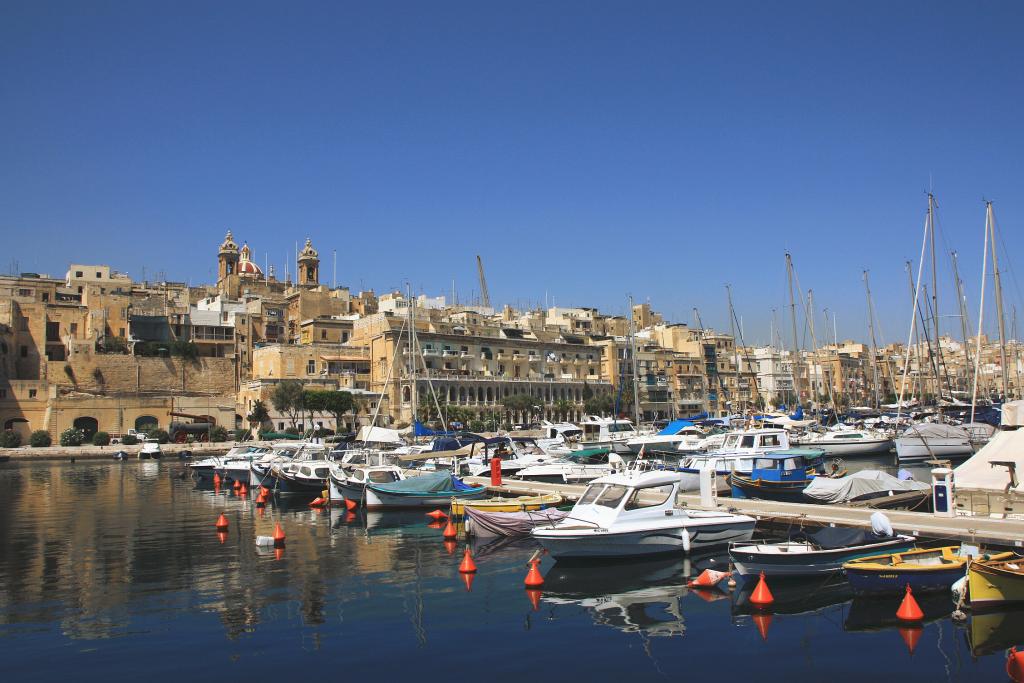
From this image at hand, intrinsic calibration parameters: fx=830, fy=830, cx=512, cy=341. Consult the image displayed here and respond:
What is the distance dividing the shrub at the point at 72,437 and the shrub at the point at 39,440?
1.09 metres

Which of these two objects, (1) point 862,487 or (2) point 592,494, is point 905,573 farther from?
(1) point 862,487

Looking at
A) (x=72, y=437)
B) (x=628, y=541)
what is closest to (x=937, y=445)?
(x=628, y=541)

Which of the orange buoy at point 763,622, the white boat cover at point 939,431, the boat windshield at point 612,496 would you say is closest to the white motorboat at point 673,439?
the white boat cover at point 939,431

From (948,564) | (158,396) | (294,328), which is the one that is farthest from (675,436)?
(294,328)

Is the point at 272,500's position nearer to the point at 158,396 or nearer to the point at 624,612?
the point at 624,612

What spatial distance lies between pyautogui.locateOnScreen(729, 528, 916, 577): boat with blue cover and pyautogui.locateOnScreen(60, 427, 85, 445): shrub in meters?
66.4

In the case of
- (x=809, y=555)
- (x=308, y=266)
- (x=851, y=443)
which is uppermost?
(x=308, y=266)

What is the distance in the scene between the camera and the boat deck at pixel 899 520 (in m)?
16.9

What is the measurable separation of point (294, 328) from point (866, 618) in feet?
286

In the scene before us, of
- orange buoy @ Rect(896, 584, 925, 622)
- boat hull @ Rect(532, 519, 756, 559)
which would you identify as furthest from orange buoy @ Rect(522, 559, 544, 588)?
orange buoy @ Rect(896, 584, 925, 622)

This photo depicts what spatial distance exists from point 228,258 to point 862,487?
360ft

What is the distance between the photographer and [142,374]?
7894 cm

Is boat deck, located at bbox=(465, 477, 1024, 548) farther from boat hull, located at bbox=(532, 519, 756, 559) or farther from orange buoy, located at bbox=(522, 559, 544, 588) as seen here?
orange buoy, located at bbox=(522, 559, 544, 588)

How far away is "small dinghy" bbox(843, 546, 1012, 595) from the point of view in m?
14.9
